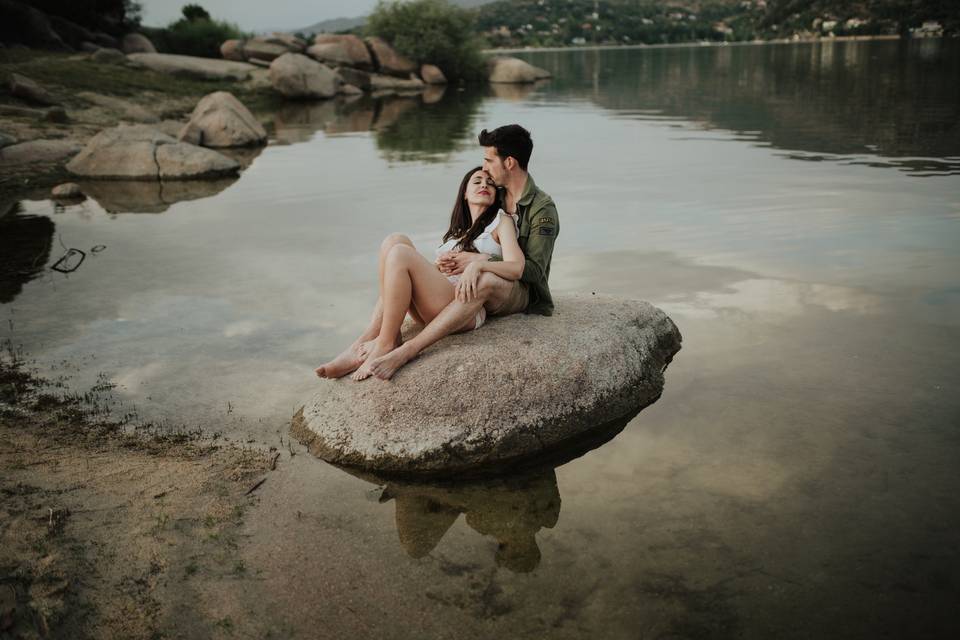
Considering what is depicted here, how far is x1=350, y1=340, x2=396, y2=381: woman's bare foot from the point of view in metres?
5.51

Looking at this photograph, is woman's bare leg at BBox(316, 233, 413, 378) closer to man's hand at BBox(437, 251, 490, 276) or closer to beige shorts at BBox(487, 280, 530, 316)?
man's hand at BBox(437, 251, 490, 276)

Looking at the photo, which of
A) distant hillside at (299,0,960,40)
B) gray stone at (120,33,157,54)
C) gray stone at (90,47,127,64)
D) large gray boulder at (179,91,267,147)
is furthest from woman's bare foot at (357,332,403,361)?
distant hillside at (299,0,960,40)

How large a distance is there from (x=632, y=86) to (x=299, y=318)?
119ft

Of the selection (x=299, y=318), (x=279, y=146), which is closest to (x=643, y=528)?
(x=299, y=318)

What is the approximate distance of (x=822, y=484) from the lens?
464cm

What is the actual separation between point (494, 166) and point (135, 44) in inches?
1452

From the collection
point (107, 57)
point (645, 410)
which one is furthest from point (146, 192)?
point (107, 57)

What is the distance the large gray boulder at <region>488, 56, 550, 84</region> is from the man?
137 ft

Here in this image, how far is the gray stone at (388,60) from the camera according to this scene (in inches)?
1655

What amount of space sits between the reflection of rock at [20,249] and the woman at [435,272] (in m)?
5.03

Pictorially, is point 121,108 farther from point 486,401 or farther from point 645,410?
point 645,410

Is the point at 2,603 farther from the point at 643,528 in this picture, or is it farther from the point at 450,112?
the point at 450,112

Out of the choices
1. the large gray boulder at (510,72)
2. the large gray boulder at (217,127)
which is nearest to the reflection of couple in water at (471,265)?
the large gray boulder at (217,127)

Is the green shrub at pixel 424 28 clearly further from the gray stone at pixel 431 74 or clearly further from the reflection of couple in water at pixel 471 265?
the reflection of couple in water at pixel 471 265
